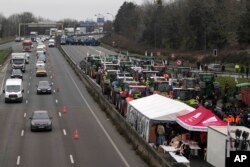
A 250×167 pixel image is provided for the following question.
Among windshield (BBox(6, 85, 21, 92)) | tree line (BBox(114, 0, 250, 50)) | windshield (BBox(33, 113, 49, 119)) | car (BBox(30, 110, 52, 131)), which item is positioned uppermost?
tree line (BBox(114, 0, 250, 50))

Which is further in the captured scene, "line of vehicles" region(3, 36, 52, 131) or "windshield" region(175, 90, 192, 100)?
"windshield" region(175, 90, 192, 100)

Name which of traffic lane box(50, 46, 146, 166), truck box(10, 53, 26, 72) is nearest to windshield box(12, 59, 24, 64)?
truck box(10, 53, 26, 72)

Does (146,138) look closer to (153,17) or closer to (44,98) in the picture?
(44,98)

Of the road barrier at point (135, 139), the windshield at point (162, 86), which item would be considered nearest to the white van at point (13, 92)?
the road barrier at point (135, 139)

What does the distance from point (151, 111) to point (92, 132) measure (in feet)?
21.7

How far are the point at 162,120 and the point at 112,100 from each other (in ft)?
59.7

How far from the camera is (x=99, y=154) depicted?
29.4 m

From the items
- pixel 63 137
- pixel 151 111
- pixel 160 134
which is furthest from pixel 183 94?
pixel 160 134

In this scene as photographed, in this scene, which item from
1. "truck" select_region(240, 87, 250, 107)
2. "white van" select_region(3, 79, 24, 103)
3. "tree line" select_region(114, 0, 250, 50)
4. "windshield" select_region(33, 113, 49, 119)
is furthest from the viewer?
"tree line" select_region(114, 0, 250, 50)

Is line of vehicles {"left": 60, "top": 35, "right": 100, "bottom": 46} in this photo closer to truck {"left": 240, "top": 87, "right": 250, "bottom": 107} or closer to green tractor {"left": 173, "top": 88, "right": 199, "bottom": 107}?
green tractor {"left": 173, "top": 88, "right": 199, "bottom": 107}

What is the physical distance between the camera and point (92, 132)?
119ft

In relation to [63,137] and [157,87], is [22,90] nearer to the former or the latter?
[157,87]

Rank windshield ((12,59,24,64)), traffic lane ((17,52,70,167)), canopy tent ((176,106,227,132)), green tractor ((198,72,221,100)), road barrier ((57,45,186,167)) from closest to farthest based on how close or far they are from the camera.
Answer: road barrier ((57,45,186,167)) < canopy tent ((176,106,227,132)) < traffic lane ((17,52,70,167)) < green tractor ((198,72,221,100)) < windshield ((12,59,24,64))

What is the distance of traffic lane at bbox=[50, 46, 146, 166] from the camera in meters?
28.6
